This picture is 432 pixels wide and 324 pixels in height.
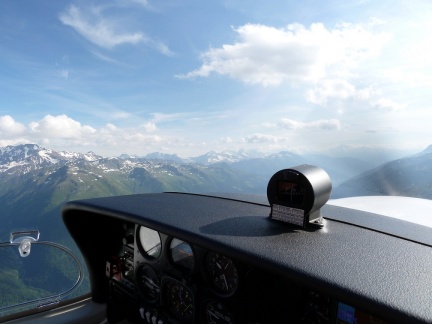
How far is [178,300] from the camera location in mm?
2684

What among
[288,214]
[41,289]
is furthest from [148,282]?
[288,214]

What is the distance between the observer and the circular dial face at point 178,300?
8.38 feet

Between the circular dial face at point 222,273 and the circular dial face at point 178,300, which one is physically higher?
the circular dial face at point 222,273

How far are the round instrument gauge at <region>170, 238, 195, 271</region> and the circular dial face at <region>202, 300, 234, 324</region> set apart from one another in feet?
1.10

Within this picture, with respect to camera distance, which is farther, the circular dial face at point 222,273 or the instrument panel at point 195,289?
the circular dial face at point 222,273

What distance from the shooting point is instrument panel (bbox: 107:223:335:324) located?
1919 millimetres

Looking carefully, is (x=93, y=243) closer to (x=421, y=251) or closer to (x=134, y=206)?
(x=134, y=206)

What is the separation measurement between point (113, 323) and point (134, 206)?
177cm

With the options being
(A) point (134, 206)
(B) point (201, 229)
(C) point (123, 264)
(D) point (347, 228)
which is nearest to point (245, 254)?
(B) point (201, 229)

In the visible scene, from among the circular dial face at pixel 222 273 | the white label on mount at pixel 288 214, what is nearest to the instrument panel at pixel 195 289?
the circular dial face at pixel 222 273

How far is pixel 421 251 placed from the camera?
1422 mm

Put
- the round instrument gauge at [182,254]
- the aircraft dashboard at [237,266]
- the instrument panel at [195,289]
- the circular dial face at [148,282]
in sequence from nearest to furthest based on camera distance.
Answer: the aircraft dashboard at [237,266] → the instrument panel at [195,289] → the round instrument gauge at [182,254] → the circular dial face at [148,282]

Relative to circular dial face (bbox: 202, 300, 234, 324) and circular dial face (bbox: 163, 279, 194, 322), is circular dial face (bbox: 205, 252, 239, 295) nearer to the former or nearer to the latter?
circular dial face (bbox: 202, 300, 234, 324)

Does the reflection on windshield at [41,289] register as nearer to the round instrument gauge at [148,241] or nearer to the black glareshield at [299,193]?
the round instrument gauge at [148,241]
